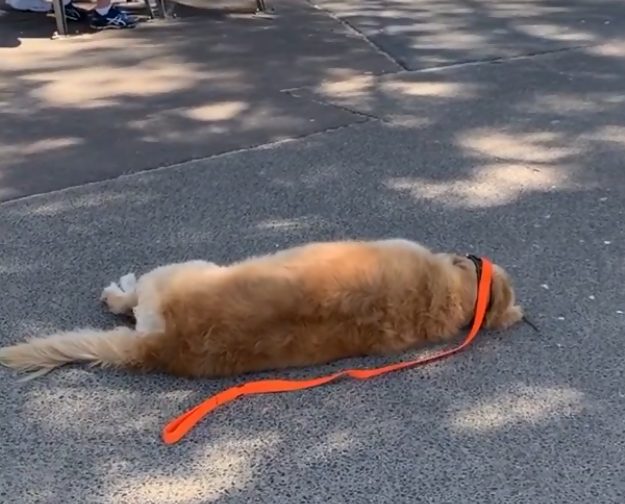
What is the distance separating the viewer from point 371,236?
14.4 feet

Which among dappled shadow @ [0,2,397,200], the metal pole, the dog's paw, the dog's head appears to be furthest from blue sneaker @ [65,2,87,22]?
the dog's head

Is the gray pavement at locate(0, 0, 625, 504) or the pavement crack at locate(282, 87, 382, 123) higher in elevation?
the pavement crack at locate(282, 87, 382, 123)

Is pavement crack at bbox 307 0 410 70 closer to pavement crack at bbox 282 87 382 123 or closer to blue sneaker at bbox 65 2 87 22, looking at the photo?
pavement crack at bbox 282 87 382 123

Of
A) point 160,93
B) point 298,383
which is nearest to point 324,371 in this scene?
point 298,383

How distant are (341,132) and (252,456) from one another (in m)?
2.91

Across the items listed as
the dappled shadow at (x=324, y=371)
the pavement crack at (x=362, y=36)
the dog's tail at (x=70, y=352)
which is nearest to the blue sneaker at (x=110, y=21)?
the pavement crack at (x=362, y=36)

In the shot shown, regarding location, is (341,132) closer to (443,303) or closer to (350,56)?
(350,56)

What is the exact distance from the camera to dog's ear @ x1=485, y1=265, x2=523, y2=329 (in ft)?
11.5

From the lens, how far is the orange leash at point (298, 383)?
310cm

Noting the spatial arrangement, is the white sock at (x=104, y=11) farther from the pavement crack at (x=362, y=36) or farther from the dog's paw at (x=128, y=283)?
the dog's paw at (x=128, y=283)

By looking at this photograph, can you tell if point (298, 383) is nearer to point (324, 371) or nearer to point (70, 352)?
point (324, 371)

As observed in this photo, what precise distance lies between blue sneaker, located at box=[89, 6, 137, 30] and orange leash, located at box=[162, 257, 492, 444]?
4.98 m

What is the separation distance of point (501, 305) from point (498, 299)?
0.14ft

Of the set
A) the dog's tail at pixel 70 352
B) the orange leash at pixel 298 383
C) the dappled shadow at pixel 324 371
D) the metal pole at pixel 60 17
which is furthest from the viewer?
the metal pole at pixel 60 17
